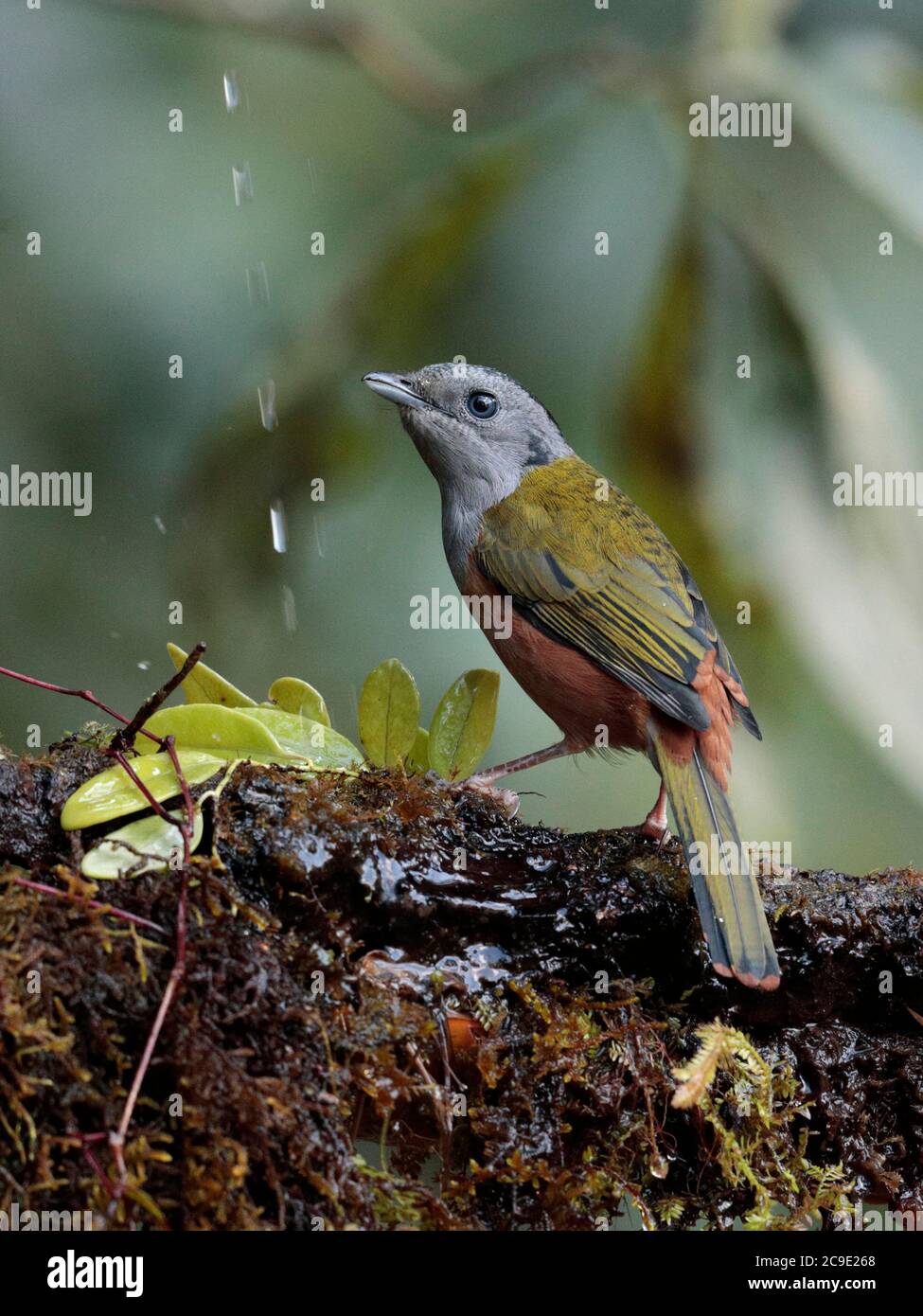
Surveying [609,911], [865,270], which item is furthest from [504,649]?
[865,270]

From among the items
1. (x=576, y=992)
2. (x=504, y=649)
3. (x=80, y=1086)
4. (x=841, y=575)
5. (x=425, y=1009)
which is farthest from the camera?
(x=841, y=575)

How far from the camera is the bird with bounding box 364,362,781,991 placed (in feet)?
9.67

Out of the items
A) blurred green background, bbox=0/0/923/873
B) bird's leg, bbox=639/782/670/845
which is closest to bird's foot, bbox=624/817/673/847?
bird's leg, bbox=639/782/670/845

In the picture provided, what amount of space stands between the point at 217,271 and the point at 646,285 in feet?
5.30

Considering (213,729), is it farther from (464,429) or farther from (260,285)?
(260,285)

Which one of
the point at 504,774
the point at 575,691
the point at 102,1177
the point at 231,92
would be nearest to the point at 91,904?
the point at 102,1177

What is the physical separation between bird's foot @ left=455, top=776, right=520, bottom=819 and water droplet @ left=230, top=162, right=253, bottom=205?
2740 millimetres

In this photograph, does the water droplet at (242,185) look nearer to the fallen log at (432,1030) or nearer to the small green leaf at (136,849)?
the fallen log at (432,1030)

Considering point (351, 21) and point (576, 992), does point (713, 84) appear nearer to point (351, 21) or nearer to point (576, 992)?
point (351, 21)

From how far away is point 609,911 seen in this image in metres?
2.24

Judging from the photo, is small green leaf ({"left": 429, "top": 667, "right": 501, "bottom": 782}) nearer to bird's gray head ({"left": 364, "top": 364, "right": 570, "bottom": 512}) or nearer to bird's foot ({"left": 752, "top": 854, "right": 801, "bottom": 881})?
bird's foot ({"left": 752, "top": 854, "right": 801, "bottom": 881})

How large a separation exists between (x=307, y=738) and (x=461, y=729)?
44 centimetres

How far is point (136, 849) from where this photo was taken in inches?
76.0

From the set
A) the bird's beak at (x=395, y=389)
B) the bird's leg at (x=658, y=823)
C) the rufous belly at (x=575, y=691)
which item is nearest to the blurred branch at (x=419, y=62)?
the bird's beak at (x=395, y=389)
